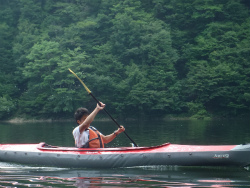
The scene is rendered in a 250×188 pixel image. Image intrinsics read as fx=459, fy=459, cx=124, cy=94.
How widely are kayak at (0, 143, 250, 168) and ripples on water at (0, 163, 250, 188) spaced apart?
0.44 ft

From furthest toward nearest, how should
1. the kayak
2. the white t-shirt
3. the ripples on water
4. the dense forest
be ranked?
the dense forest, the white t-shirt, the kayak, the ripples on water

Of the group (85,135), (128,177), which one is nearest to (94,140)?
(85,135)

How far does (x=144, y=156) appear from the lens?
9219 millimetres

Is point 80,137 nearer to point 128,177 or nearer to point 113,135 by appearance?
point 113,135

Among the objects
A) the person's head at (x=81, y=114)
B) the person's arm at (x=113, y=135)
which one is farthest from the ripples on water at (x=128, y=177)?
the person's head at (x=81, y=114)

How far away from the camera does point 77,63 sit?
3372 cm

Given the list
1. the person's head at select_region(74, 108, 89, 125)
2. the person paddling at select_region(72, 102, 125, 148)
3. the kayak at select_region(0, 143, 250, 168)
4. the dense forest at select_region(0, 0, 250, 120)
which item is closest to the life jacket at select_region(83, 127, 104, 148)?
the person paddling at select_region(72, 102, 125, 148)

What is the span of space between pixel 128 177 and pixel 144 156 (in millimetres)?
924

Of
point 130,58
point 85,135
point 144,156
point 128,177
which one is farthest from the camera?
point 130,58

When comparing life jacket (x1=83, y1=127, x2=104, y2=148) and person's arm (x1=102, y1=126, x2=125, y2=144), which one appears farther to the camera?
person's arm (x1=102, y1=126, x2=125, y2=144)

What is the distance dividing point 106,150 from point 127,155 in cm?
46

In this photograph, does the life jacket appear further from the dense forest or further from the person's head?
the dense forest

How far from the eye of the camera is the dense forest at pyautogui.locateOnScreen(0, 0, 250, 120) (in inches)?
1296

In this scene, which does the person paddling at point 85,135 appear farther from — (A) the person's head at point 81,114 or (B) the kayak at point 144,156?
(B) the kayak at point 144,156
